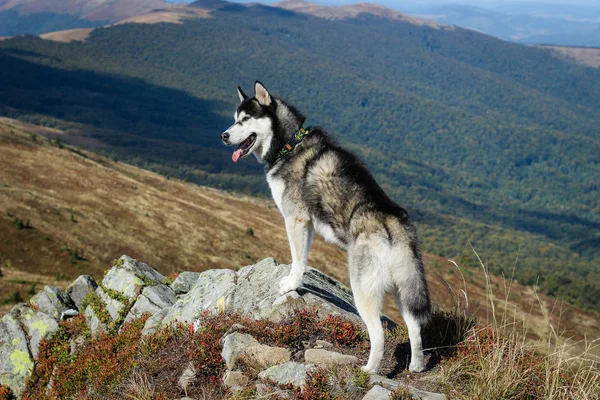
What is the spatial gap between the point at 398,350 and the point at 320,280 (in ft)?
12.2

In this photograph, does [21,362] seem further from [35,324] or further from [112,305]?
[112,305]

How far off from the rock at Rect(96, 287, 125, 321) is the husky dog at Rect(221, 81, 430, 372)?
5305 millimetres

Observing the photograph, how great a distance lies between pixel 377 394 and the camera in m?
6.93

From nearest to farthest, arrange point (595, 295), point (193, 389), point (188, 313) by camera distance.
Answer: point (193, 389)
point (188, 313)
point (595, 295)

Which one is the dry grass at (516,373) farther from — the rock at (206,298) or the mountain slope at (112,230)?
the mountain slope at (112,230)

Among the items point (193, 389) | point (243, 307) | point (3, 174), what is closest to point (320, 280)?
point (243, 307)

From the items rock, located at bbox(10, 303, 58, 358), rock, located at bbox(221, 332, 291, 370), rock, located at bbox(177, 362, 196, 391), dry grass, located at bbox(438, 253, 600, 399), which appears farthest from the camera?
rock, located at bbox(10, 303, 58, 358)

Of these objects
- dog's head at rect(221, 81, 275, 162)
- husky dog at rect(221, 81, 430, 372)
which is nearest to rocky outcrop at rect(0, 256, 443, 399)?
husky dog at rect(221, 81, 430, 372)

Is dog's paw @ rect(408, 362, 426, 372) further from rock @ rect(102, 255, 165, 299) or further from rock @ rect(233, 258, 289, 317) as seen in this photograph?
rock @ rect(102, 255, 165, 299)

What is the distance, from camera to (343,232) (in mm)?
8359

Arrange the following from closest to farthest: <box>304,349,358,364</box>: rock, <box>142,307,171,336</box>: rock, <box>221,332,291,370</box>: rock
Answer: <box>304,349,358,364</box>: rock, <box>221,332,291,370</box>: rock, <box>142,307,171,336</box>: rock

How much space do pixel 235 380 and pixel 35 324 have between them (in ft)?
26.0

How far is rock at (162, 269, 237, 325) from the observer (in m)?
11.4

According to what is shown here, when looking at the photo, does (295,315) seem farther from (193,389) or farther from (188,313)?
(188,313)
